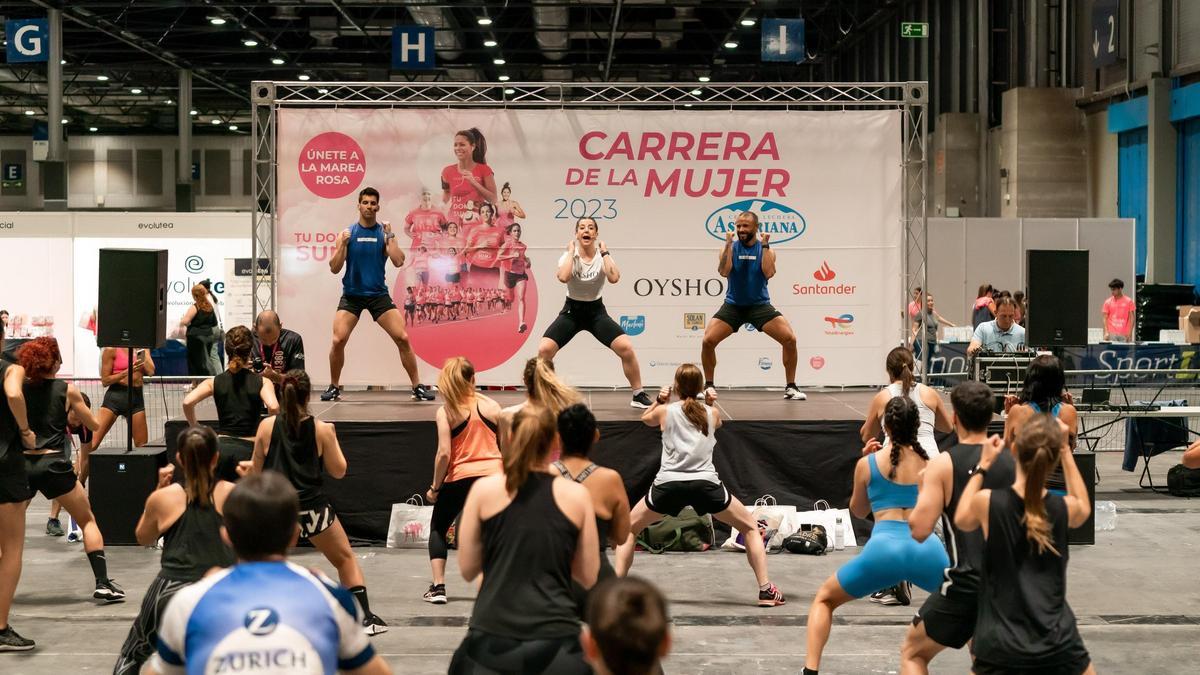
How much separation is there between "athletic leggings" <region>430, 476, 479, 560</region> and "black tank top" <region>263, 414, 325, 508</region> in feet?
3.01

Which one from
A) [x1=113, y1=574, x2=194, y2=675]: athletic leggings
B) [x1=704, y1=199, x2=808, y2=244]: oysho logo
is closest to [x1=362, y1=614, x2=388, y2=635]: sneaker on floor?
[x1=113, y1=574, x2=194, y2=675]: athletic leggings

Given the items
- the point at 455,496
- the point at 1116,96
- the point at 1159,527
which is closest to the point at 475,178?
the point at 455,496

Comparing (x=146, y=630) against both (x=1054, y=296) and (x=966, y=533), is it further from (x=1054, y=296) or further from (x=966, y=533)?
(x=1054, y=296)

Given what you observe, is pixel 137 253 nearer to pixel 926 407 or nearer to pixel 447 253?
pixel 447 253

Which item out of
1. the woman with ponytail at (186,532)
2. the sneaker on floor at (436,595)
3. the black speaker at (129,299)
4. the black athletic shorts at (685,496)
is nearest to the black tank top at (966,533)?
the woman with ponytail at (186,532)

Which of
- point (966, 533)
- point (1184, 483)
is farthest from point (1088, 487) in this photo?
point (966, 533)

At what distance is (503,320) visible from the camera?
13.4m

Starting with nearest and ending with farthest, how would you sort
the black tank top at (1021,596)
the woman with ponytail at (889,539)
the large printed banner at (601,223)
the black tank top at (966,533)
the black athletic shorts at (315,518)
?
the black tank top at (1021,596)
the black tank top at (966,533)
the woman with ponytail at (889,539)
the black athletic shorts at (315,518)
the large printed banner at (601,223)

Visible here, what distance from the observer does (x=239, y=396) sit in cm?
895

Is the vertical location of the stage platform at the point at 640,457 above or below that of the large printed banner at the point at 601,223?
below

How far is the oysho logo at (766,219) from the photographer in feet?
44.1

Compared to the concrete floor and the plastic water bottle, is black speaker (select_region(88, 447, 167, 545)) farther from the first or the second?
the plastic water bottle

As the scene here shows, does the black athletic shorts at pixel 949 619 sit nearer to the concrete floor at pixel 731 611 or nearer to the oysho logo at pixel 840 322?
the concrete floor at pixel 731 611

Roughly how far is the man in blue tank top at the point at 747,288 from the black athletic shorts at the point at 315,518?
4.71 m
